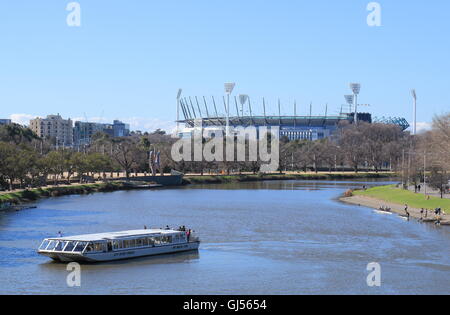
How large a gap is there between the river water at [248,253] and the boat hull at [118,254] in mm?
700

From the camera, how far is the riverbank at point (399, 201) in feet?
235

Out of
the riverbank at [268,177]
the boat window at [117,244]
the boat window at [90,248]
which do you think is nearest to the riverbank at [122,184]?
the riverbank at [268,177]

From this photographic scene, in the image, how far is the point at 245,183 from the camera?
14288 centimetres

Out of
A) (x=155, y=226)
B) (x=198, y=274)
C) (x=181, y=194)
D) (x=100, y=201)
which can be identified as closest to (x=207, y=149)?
(x=181, y=194)

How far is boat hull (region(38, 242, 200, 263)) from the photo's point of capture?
42844 mm

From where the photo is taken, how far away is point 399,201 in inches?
3381

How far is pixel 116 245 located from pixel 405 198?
50.5 m

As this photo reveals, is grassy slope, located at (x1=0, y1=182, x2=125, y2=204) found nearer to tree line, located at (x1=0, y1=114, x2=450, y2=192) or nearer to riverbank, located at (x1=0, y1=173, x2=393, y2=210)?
riverbank, located at (x1=0, y1=173, x2=393, y2=210)

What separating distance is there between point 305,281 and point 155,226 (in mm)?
26455

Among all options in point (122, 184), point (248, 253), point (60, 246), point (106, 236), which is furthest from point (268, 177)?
point (60, 246)

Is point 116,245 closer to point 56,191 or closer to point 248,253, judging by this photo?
point 248,253

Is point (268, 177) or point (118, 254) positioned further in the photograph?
point (268, 177)
